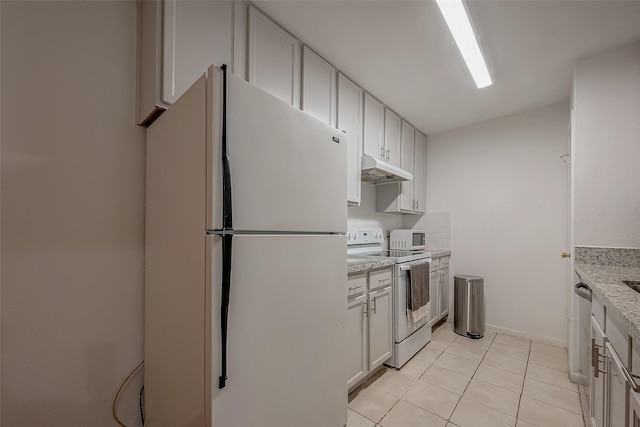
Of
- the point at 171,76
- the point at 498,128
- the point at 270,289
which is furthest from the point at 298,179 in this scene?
the point at 498,128

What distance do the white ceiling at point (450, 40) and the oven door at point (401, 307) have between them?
1.67 meters

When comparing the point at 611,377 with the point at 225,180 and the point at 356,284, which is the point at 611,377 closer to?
the point at 356,284

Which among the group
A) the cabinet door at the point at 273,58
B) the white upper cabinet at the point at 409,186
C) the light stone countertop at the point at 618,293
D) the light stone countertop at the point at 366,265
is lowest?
the light stone countertop at the point at 366,265

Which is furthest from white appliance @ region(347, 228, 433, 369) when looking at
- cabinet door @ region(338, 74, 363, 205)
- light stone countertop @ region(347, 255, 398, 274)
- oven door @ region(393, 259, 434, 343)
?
cabinet door @ region(338, 74, 363, 205)

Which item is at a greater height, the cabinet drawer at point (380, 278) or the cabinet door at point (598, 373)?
the cabinet drawer at point (380, 278)

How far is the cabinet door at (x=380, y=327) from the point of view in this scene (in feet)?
6.40

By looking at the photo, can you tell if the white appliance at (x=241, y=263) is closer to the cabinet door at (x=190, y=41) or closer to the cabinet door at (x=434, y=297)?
the cabinet door at (x=190, y=41)

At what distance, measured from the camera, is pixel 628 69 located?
1893 millimetres

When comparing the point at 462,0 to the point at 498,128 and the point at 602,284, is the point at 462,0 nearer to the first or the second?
the point at 602,284

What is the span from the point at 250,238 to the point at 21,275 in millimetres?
990

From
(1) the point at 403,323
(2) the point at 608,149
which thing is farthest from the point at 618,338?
(2) the point at 608,149

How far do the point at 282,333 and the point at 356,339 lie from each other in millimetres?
914

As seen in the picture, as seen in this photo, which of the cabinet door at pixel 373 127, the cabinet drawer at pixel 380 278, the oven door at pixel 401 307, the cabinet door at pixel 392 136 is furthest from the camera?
the cabinet door at pixel 392 136

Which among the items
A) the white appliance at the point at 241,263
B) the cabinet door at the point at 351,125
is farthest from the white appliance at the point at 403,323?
the white appliance at the point at 241,263
